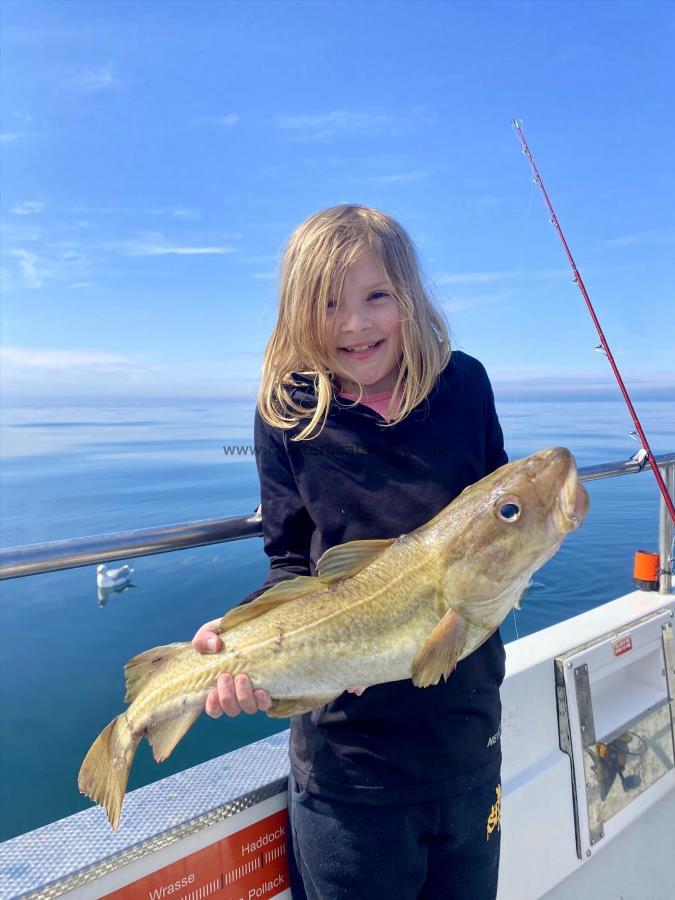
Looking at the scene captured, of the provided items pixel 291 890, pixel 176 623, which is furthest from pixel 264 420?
pixel 176 623

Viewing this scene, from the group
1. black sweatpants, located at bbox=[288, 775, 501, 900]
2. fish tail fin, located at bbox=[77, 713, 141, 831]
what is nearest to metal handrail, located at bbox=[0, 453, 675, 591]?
fish tail fin, located at bbox=[77, 713, 141, 831]

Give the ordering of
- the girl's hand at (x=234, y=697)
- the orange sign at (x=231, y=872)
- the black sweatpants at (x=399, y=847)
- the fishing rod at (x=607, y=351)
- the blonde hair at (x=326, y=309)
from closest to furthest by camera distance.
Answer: the girl's hand at (x=234, y=697)
the black sweatpants at (x=399, y=847)
the orange sign at (x=231, y=872)
the blonde hair at (x=326, y=309)
the fishing rod at (x=607, y=351)

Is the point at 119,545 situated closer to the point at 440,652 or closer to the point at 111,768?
the point at 111,768

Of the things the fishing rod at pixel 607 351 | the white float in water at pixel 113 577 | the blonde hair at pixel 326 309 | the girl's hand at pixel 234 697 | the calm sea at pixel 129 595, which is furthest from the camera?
the white float in water at pixel 113 577

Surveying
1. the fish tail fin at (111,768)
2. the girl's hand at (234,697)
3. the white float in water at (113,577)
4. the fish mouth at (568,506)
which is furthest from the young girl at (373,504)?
the white float in water at (113,577)

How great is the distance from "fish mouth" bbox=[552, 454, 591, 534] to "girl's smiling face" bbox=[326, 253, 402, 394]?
69 cm

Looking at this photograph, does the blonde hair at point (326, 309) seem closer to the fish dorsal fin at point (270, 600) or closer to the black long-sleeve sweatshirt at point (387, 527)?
the black long-sleeve sweatshirt at point (387, 527)

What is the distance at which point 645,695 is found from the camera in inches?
130

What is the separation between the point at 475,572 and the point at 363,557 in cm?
30

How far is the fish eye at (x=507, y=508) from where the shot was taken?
1.46 meters

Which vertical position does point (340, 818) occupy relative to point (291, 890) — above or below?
above

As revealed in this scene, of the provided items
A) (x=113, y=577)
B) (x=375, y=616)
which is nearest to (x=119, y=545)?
(x=375, y=616)

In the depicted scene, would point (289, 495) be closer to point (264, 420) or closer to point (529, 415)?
point (264, 420)

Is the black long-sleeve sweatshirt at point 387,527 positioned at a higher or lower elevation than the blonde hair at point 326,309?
lower
